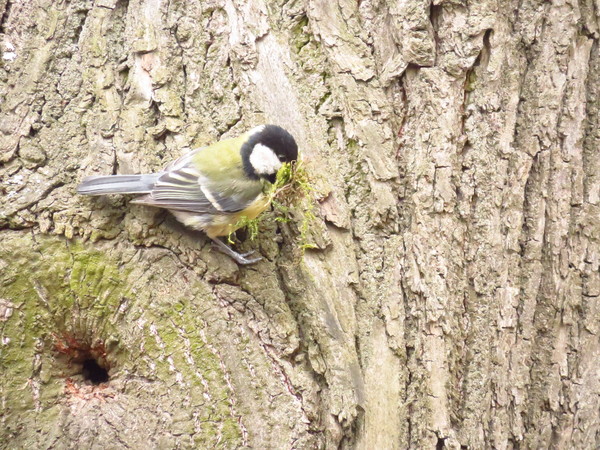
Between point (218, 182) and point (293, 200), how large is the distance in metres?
0.32

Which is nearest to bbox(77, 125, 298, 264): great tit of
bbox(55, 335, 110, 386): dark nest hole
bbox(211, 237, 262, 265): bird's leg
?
bbox(211, 237, 262, 265): bird's leg

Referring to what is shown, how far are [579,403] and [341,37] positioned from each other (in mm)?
1567

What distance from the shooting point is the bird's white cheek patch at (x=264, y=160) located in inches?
86.7

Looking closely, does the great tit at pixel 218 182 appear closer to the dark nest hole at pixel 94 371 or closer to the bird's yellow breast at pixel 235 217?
the bird's yellow breast at pixel 235 217

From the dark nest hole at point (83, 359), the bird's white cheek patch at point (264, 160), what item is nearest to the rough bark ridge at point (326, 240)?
the dark nest hole at point (83, 359)

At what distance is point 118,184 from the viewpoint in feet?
6.79

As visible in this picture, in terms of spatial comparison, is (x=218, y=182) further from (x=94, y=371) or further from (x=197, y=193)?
(x=94, y=371)

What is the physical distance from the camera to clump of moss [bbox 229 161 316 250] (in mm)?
2195

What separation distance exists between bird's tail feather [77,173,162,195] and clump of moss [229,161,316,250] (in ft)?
1.23

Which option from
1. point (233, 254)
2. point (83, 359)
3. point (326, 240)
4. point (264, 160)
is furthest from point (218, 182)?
point (83, 359)

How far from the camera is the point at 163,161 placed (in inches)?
87.5

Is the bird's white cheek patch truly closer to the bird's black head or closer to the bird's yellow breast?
the bird's black head

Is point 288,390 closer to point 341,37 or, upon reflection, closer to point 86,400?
point 86,400

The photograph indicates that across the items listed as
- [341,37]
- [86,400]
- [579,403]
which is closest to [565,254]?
[579,403]
